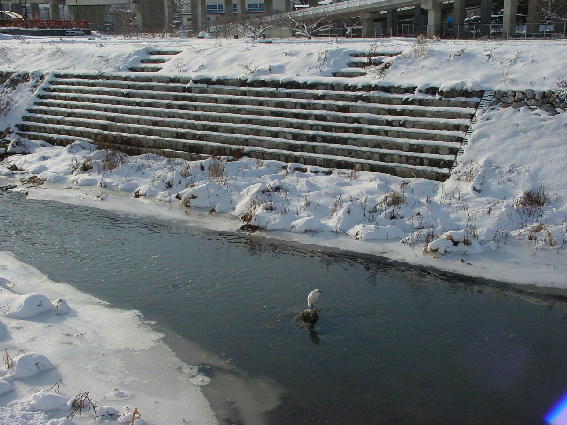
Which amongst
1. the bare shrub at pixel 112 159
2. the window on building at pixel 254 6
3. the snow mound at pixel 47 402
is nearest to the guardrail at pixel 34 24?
the bare shrub at pixel 112 159

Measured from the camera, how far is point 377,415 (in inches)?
253

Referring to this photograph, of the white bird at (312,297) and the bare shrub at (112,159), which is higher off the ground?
the bare shrub at (112,159)

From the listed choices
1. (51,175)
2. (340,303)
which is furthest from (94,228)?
(340,303)

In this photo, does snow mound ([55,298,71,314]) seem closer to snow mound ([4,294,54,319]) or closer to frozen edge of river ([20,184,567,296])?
snow mound ([4,294,54,319])

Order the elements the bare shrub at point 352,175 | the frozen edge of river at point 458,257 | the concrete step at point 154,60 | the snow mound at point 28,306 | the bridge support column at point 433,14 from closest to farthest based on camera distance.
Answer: the snow mound at point 28,306, the frozen edge of river at point 458,257, the bare shrub at point 352,175, the concrete step at point 154,60, the bridge support column at point 433,14

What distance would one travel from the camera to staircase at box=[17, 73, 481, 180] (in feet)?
47.7

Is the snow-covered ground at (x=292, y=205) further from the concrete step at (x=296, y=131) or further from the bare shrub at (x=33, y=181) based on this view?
the concrete step at (x=296, y=131)

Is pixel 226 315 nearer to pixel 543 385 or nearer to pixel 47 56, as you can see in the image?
pixel 543 385

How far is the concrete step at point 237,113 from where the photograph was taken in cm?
1488

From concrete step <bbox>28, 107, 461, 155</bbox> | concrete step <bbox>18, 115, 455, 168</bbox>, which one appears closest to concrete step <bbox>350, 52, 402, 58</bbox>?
concrete step <bbox>28, 107, 461, 155</bbox>

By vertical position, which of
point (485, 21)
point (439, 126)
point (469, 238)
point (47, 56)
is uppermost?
point (485, 21)

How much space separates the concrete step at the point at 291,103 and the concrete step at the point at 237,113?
221 millimetres

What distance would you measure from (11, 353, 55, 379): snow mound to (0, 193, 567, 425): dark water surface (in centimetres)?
178

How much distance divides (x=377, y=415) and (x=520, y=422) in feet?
4.82
